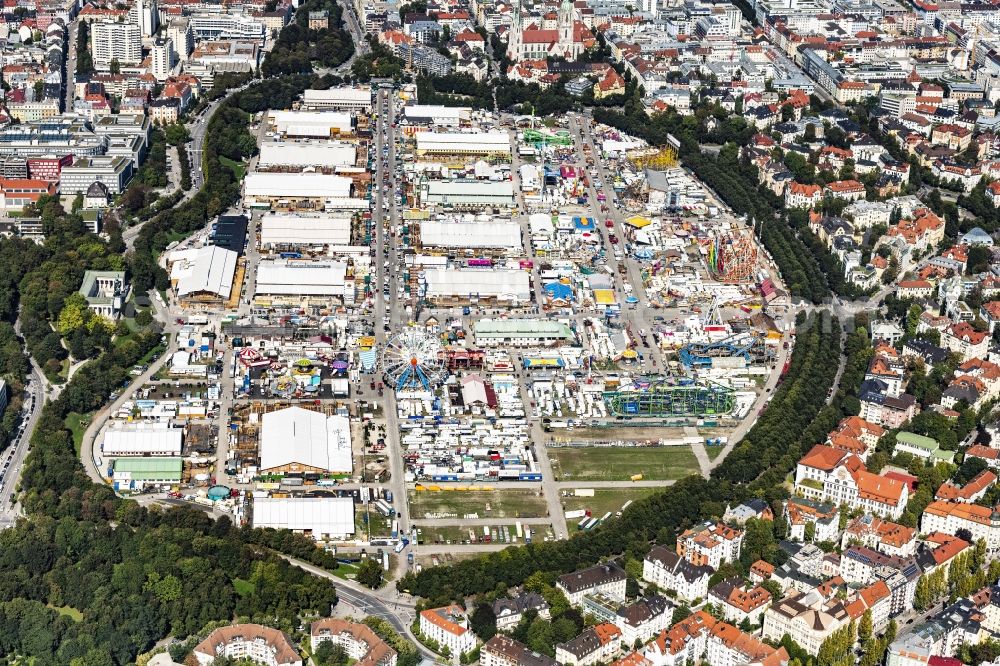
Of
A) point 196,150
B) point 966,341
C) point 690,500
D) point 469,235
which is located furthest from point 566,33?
point 690,500

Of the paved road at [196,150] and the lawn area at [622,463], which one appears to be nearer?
the lawn area at [622,463]

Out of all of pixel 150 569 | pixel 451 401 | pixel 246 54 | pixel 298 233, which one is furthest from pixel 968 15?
pixel 150 569

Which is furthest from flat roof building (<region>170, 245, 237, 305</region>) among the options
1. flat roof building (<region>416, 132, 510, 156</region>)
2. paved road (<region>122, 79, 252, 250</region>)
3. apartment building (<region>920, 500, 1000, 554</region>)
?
apartment building (<region>920, 500, 1000, 554</region>)

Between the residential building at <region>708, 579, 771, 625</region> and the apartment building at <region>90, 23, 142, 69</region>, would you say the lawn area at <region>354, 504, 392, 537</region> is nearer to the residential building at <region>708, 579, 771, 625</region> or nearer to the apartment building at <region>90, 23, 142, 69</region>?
the residential building at <region>708, 579, 771, 625</region>

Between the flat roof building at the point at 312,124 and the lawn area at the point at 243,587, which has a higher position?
the flat roof building at the point at 312,124

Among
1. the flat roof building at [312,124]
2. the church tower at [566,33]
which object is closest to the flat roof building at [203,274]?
the flat roof building at [312,124]

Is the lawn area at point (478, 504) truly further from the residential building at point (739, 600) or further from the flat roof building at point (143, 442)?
the flat roof building at point (143, 442)

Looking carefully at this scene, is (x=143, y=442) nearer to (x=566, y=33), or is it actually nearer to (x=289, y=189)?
(x=289, y=189)
